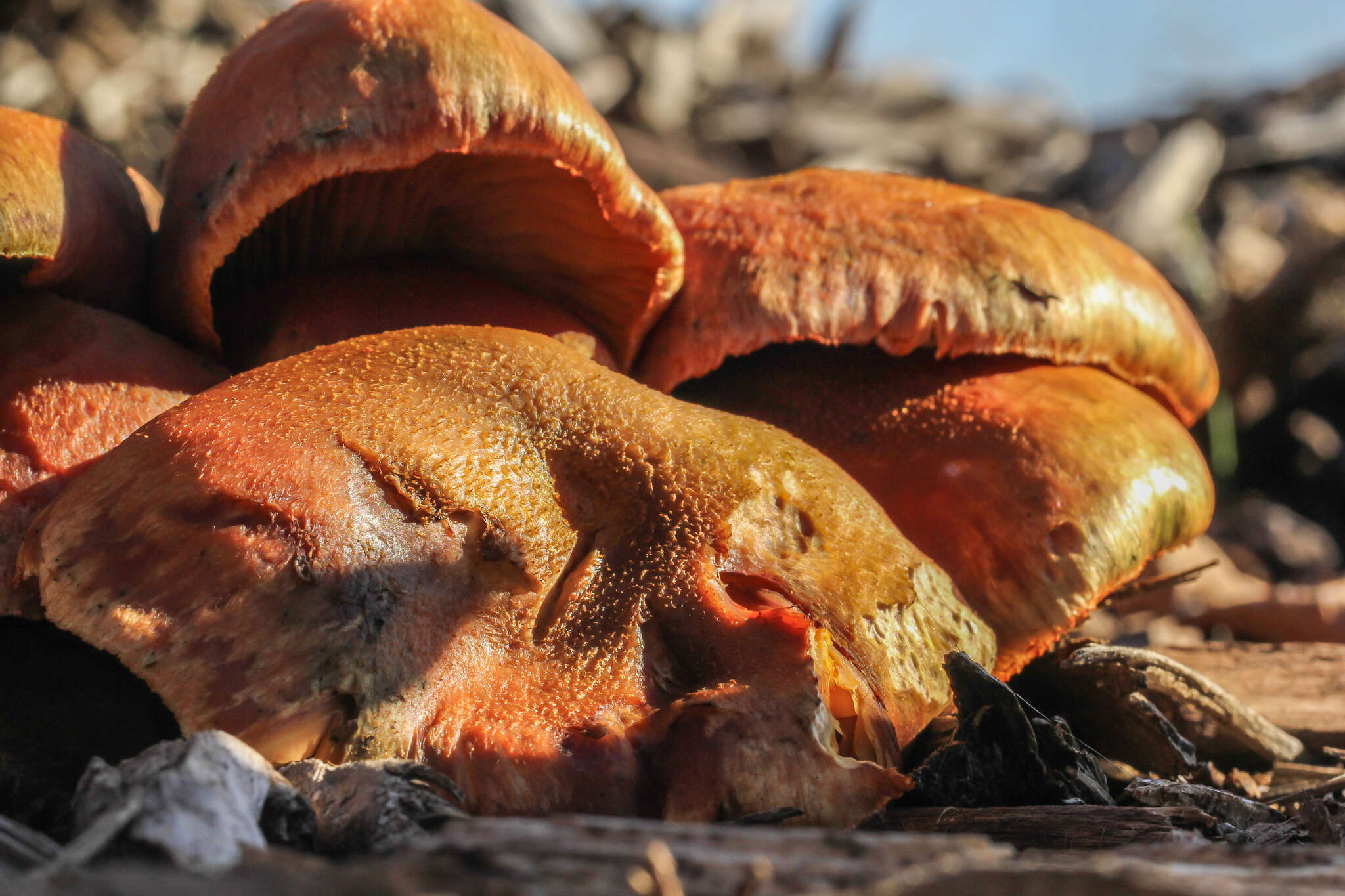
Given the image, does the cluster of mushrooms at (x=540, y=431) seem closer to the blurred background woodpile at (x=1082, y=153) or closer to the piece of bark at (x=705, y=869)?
the piece of bark at (x=705, y=869)

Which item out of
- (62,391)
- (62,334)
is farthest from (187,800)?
(62,334)

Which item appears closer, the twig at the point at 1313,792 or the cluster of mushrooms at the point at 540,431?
the cluster of mushrooms at the point at 540,431

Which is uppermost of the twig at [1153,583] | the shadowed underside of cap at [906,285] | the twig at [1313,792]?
the shadowed underside of cap at [906,285]

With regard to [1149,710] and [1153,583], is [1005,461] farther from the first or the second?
[1153,583]

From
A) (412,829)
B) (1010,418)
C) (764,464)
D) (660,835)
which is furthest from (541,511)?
(1010,418)

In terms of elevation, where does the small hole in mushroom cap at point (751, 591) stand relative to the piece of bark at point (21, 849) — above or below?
above

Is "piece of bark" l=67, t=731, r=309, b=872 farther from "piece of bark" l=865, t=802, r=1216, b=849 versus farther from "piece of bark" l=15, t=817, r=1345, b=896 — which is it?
"piece of bark" l=865, t=802, r=1216, b=849

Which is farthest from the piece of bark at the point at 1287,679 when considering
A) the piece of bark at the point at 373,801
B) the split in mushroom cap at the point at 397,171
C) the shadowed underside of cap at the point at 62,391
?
the shadowed underside of cap at the point at 62,391
